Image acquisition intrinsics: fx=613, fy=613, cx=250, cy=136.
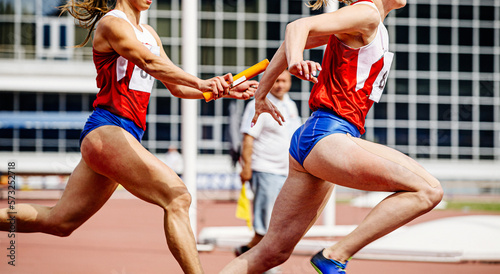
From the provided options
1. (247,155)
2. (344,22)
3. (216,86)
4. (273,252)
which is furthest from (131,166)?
(247,155)

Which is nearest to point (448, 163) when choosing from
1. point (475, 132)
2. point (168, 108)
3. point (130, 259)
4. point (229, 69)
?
point (475, 132)

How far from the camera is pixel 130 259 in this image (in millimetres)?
7570

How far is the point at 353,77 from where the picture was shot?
3510 millimetres

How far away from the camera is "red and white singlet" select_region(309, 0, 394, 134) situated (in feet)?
11.5

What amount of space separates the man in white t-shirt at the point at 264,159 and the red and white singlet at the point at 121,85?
7.41 ft

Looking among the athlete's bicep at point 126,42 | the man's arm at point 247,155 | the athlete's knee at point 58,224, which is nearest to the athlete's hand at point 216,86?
the athlete's bicep at point 126,42

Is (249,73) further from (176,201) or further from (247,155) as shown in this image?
(247,155)

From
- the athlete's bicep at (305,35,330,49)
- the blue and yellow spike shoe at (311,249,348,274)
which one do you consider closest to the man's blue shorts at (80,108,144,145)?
the athlete's bicep at (305,35,330,49)

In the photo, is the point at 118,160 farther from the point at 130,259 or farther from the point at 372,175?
the point at 130,259

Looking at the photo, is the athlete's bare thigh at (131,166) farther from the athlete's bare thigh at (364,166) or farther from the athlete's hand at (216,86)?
the athlete's bare thigh at (364,166)

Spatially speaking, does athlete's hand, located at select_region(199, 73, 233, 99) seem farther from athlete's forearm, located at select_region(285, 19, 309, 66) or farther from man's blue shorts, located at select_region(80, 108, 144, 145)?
man's blue shorts, located at select_region(80, 108, 144, 145)

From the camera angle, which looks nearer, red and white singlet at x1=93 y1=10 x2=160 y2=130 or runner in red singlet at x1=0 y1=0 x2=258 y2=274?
runner in red singlet at x1=0 y1=0 x2=258 y2=274

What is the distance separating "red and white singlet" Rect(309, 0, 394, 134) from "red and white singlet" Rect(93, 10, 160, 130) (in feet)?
3.88

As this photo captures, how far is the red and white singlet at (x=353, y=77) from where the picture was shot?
3.50m
